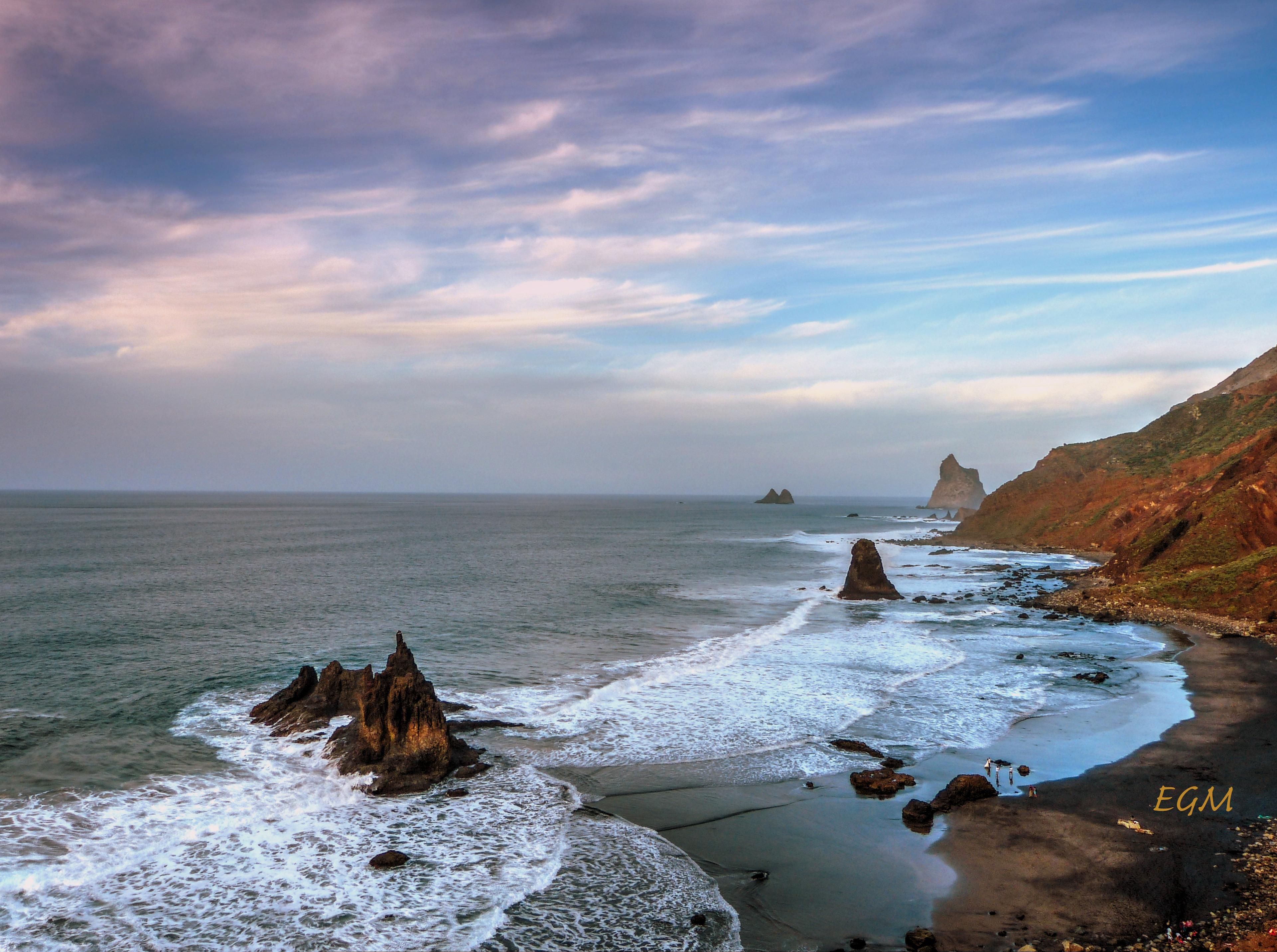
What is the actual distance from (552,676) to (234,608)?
113 feet

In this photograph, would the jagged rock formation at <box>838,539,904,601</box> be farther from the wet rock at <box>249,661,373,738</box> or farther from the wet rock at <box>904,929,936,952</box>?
the wet rock at <box>904,929,936,952</box>

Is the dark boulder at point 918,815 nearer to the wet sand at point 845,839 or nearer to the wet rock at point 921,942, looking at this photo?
the wet sand at point 845,839

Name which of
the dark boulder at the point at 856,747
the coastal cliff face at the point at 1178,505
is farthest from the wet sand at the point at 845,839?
the coastal cliff face at the point at 1178,505

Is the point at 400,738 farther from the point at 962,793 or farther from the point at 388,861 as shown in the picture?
the point at 962,793

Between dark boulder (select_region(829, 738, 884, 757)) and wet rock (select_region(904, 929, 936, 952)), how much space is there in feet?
37.4

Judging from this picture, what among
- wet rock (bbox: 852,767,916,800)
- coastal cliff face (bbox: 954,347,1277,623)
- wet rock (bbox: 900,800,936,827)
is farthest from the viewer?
coastal cliff face (bbox: 954,347,1277,623)

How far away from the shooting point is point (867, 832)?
63.9ft

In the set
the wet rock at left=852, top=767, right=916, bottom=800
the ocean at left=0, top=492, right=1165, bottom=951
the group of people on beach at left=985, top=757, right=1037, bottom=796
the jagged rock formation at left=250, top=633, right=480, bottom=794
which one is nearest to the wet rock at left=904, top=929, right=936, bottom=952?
the ocean at left=0, top=492, right=1165, bottom=951

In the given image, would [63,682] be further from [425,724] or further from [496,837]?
[496,837]

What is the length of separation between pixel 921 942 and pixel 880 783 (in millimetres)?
8411

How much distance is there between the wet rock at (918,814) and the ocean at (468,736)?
4.45 m

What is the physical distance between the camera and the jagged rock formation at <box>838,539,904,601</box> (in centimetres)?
6375

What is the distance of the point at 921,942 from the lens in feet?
46.4

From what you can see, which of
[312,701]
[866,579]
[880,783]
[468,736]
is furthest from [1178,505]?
[312,701]
